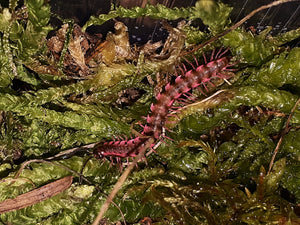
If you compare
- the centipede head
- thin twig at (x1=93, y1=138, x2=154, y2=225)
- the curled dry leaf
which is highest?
thin twig at (x1=93, y1=138, x2=154, y2=225)

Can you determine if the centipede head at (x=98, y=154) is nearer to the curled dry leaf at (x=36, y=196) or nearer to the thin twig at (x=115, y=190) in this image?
the curled dry leaf at (x=36, y=196)

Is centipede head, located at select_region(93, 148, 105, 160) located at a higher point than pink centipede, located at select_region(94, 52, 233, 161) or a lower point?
lower

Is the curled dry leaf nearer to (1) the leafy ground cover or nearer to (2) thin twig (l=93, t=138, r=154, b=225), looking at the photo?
(1) the leafy ground cover

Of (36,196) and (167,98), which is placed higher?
(167,98)

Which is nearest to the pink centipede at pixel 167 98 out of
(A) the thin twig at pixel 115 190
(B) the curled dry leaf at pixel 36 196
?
(B) the curled dry leaf at pixel 36 196

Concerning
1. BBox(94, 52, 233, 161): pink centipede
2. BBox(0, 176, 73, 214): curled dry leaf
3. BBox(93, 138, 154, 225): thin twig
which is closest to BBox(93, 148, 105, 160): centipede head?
BBox(94, 52, 233, 161): pink centipede

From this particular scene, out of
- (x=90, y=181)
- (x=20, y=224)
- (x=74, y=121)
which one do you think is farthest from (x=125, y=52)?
(x=20, y=224)

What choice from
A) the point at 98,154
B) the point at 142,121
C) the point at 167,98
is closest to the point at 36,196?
the point at 98,154

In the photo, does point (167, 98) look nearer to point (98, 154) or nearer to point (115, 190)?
point (98, 154)

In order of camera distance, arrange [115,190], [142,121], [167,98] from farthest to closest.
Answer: [142,121], [167,98], [115,190]
